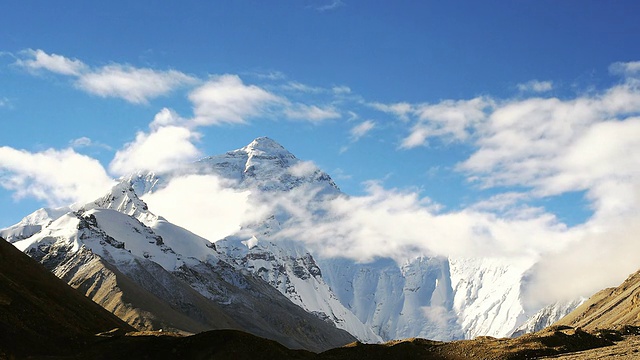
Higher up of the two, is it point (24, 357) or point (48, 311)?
point (48, 311)

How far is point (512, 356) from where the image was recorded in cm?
8738

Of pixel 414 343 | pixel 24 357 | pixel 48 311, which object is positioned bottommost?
pixel 24 357

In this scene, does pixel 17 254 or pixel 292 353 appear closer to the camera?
pixel 292 353

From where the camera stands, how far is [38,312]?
407ft

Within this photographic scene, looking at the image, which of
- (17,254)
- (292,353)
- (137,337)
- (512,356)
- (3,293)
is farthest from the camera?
(17,254)

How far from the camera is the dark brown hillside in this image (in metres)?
109

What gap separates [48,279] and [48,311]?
4280 cm

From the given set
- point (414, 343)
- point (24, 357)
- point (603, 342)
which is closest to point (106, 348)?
point (24, 357)

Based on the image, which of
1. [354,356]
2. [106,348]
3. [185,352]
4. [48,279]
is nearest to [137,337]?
[106,348]

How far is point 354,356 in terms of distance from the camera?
300ft

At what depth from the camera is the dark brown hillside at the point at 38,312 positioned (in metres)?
109

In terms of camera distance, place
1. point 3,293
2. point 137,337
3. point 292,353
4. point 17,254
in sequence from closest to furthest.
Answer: point 292,353 < point 137,337 < point 3,293 < point 17,254

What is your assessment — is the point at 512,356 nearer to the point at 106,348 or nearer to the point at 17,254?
the point at 106,348

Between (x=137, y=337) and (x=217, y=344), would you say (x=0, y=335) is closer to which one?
(x=137, y=337)
